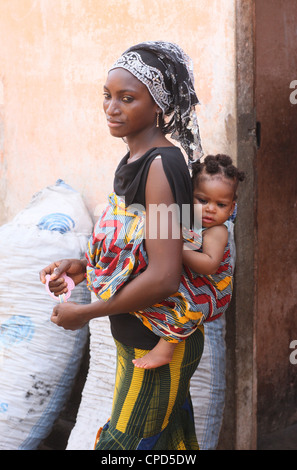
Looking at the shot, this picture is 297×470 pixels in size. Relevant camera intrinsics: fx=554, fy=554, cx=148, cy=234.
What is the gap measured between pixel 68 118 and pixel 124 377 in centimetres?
209

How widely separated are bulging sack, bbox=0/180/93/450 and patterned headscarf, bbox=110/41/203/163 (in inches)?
55.3

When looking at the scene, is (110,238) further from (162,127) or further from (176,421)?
(176,421)

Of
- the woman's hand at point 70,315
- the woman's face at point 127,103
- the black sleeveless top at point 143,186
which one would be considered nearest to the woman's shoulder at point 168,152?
the black sleeveless top at point 143,186

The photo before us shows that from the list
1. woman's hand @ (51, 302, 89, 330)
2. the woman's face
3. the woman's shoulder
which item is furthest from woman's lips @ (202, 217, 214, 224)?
woman's hand @ (51, 302, 89, 330)

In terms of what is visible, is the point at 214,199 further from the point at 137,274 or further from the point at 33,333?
the point at 33,333

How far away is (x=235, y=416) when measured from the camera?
2.58 meters

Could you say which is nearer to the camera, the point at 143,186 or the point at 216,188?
the point at 143,186

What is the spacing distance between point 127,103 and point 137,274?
1.63ft

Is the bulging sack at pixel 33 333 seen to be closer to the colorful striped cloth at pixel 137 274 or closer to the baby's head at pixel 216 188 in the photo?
the colorful striped cloth at pixel 137 274

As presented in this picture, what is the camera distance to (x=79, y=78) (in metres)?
3.32

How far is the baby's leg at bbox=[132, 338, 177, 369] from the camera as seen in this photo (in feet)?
5.38

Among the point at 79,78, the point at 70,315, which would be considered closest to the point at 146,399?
the point at 70,315
